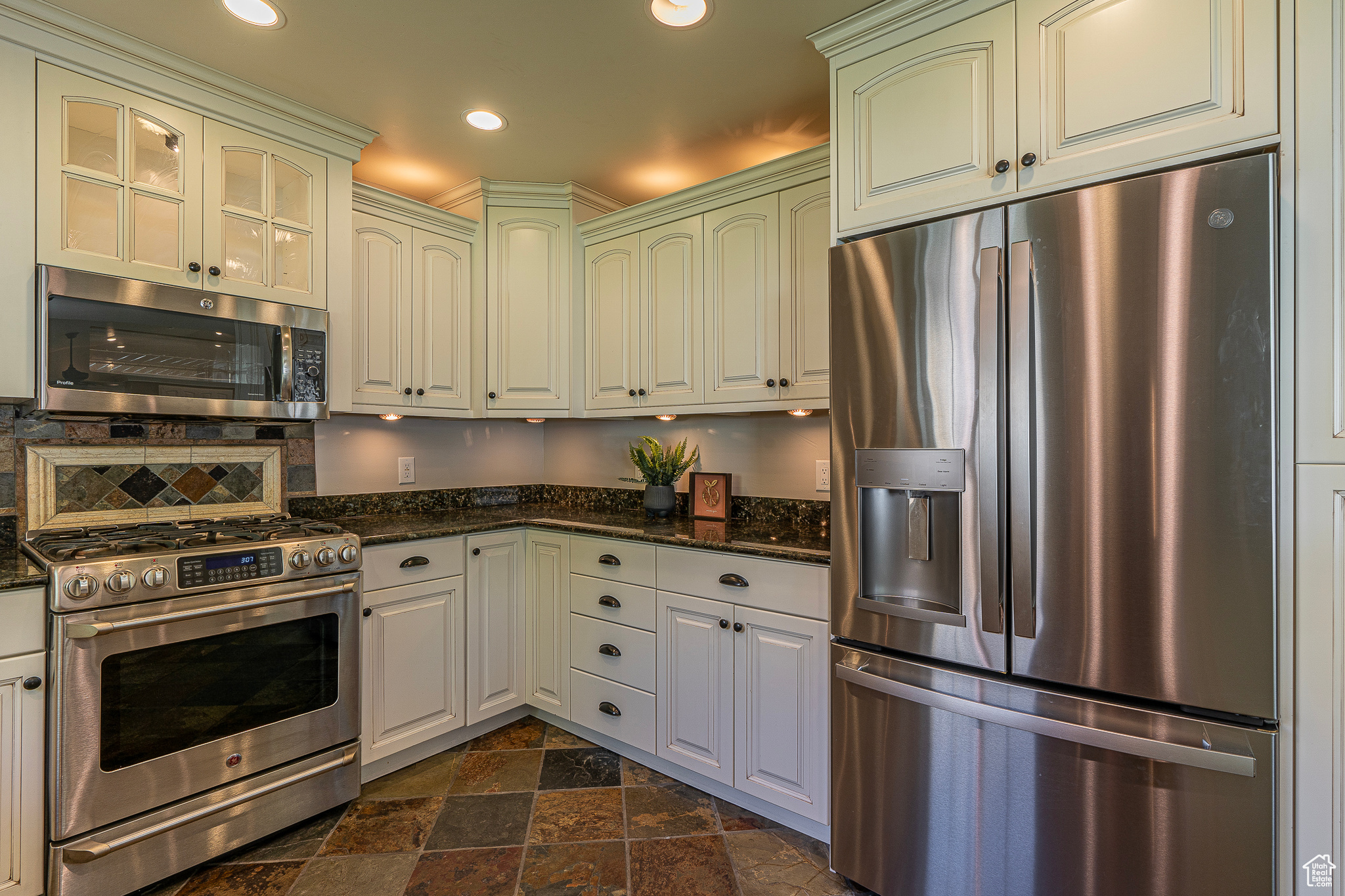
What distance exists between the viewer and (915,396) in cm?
151

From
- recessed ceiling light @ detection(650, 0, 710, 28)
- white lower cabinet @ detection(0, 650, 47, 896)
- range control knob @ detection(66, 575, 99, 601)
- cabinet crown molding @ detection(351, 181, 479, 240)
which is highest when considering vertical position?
recessed ceiling light @ detection(650, 0, 710, 28)

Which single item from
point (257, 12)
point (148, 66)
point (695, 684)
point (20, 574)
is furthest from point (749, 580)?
point (148, 66)

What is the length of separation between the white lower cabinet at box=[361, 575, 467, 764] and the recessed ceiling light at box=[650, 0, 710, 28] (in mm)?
2046

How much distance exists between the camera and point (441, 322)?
273 cm

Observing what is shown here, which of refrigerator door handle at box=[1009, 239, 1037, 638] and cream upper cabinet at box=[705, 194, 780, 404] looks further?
cream upper cabinet at box=[705, 194, 780, 404]

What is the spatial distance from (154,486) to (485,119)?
Result: 1.80m

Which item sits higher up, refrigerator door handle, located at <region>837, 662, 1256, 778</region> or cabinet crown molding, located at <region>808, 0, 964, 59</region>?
cabinet crown molding, located at <region>808, 0, 964, 59</region>

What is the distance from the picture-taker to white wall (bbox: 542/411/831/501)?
8.36 feet

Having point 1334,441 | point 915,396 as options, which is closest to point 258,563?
point 915,396

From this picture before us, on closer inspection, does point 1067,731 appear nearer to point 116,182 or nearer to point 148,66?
point 116,182

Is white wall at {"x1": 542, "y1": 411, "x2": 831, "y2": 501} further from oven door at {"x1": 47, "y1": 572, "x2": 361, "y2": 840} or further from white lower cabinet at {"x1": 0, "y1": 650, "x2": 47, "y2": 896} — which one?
white lower cabinet at {"x1": 0, "y1": 650, "x2": 47, "y2": 896}

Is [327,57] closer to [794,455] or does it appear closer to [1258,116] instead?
[794,455]
